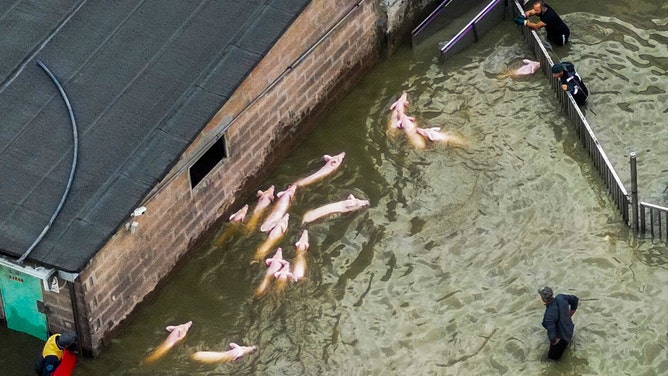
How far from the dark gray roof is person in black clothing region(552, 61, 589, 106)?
4488 millimetres

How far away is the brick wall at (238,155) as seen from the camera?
23.3 meters

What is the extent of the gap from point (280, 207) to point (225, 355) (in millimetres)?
3310

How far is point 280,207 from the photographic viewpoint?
83.8 feet

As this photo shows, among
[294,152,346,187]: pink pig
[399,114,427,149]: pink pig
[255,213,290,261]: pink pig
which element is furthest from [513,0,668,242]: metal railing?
[255,213,290,261]: pink pig

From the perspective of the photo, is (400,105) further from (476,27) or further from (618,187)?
(618,187)

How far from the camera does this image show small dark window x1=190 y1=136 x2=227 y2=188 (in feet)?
80.6

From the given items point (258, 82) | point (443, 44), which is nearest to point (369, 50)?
point (443, 44)

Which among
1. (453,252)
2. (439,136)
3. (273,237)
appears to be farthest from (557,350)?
(439,136)

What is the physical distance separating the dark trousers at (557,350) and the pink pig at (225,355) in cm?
432

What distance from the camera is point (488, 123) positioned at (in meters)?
26.8

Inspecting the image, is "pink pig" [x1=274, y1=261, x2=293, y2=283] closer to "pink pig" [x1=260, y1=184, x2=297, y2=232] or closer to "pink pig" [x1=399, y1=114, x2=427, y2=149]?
"pink pig" [x1=260, y1=184, x2=297, y2=232]

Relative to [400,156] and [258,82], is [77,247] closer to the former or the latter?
[258,82]

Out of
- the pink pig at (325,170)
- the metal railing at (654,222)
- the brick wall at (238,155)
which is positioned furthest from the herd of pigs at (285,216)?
the metal railing at (654,222)

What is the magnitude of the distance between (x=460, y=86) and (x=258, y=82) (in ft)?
13.7
